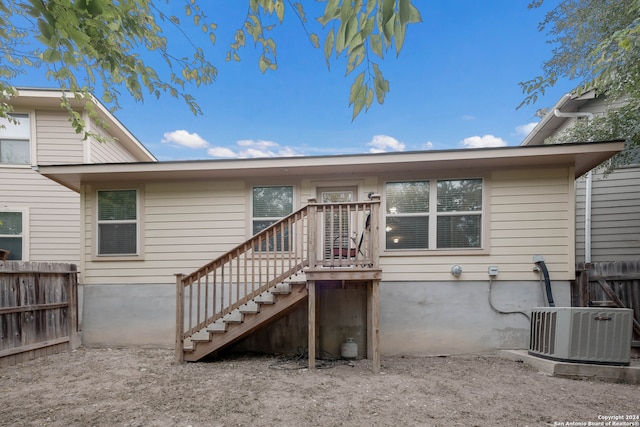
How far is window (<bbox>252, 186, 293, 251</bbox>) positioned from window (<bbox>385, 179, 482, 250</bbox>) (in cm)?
180

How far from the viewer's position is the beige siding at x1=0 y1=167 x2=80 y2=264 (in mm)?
7504

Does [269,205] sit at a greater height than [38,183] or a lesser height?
lesser

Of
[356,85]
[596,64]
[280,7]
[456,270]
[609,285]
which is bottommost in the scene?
[609,285]

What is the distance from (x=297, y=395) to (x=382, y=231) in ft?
9.79

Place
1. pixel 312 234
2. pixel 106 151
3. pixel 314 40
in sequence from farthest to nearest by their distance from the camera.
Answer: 1. pixel 106 151
2. pixel 312 234
3. pixel 314 40

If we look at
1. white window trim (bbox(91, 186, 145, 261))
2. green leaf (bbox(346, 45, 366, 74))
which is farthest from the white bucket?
green leaf (bbox(346, 45, 366, 74))

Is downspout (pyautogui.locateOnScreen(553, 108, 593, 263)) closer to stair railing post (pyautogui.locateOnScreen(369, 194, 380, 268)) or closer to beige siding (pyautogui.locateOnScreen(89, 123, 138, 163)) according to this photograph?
stair railing post (pyautogui.locateOnScreen(369, 194, 380, 268))

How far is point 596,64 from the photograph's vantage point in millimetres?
5188

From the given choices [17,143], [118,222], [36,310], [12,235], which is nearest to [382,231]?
[118,222]

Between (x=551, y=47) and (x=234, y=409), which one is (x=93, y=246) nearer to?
(x=234, y=409)

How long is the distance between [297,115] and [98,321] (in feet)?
46.7

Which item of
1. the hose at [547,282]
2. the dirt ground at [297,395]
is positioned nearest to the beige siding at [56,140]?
the dirt ground at [297,395]

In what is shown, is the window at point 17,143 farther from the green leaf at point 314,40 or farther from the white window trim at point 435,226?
the green leaf at point 314,40

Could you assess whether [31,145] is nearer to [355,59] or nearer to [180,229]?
[180,229]
